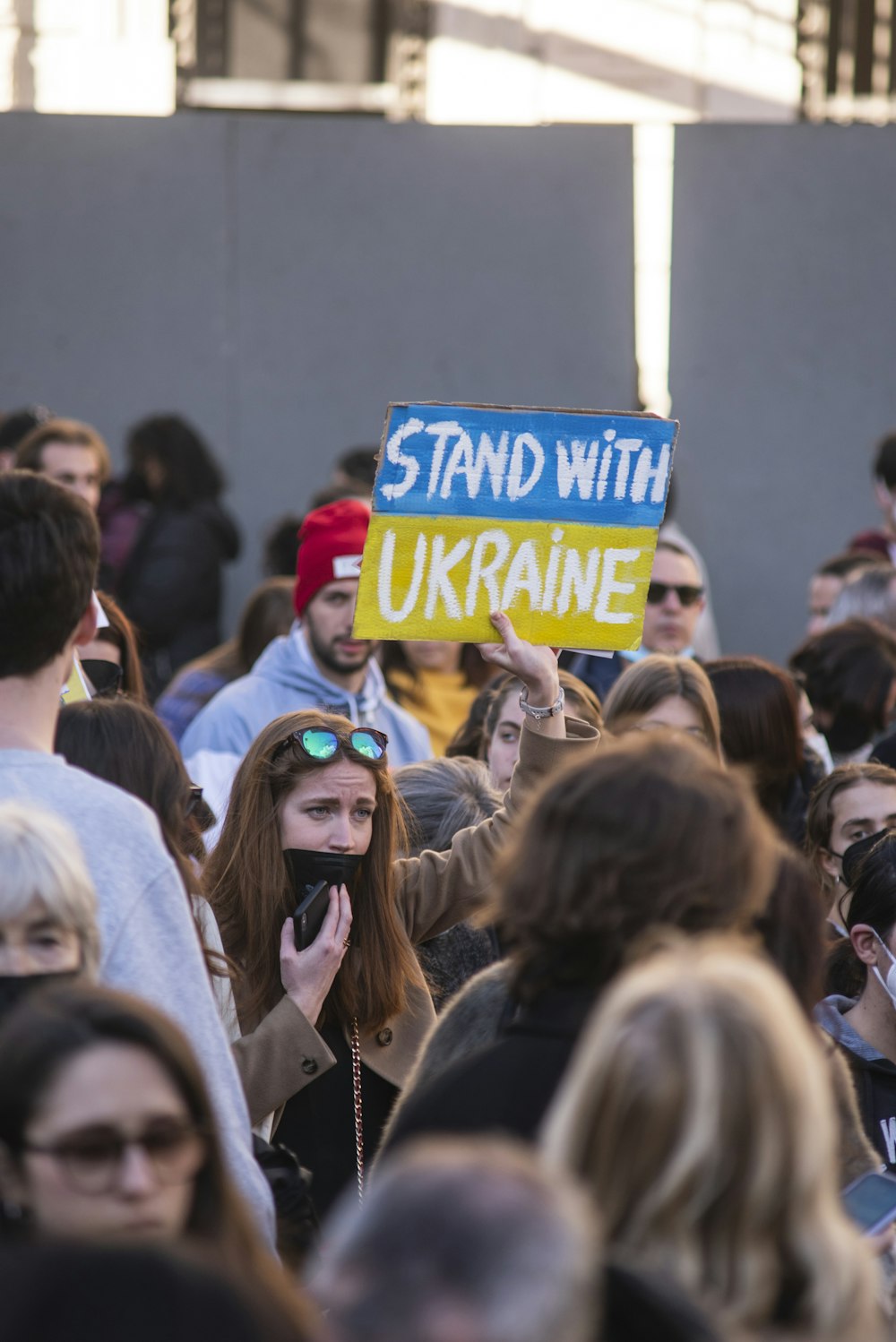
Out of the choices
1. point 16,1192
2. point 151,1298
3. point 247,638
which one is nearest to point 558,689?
point 16,1192

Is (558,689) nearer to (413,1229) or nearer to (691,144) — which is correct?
(413,1229)

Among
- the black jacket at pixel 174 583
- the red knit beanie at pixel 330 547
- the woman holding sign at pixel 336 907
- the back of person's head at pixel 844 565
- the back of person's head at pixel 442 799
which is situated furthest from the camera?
the black jacket at pixel 174 583

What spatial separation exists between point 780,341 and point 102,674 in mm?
5332

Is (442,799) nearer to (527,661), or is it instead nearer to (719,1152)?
(527,661)

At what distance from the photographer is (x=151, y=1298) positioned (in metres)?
1.52

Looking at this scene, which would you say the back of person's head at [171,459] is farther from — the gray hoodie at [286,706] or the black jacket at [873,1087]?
the black jacket at [873,1087]

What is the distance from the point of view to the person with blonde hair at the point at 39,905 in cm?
236

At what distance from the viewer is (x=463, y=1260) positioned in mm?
1404

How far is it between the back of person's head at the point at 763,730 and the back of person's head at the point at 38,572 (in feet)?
9.74

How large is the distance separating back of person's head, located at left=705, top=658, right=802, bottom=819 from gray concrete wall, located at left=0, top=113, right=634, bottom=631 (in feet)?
12.9

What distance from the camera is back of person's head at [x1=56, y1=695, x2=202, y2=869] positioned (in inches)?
129

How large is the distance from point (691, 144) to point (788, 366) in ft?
3.84

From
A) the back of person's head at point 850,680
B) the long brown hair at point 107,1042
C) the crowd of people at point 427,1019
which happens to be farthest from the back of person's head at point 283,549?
the long brown hair at point 107,1042

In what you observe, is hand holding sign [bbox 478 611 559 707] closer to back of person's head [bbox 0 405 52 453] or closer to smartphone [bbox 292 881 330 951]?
smartphone [bbox 292 881 330 951]
